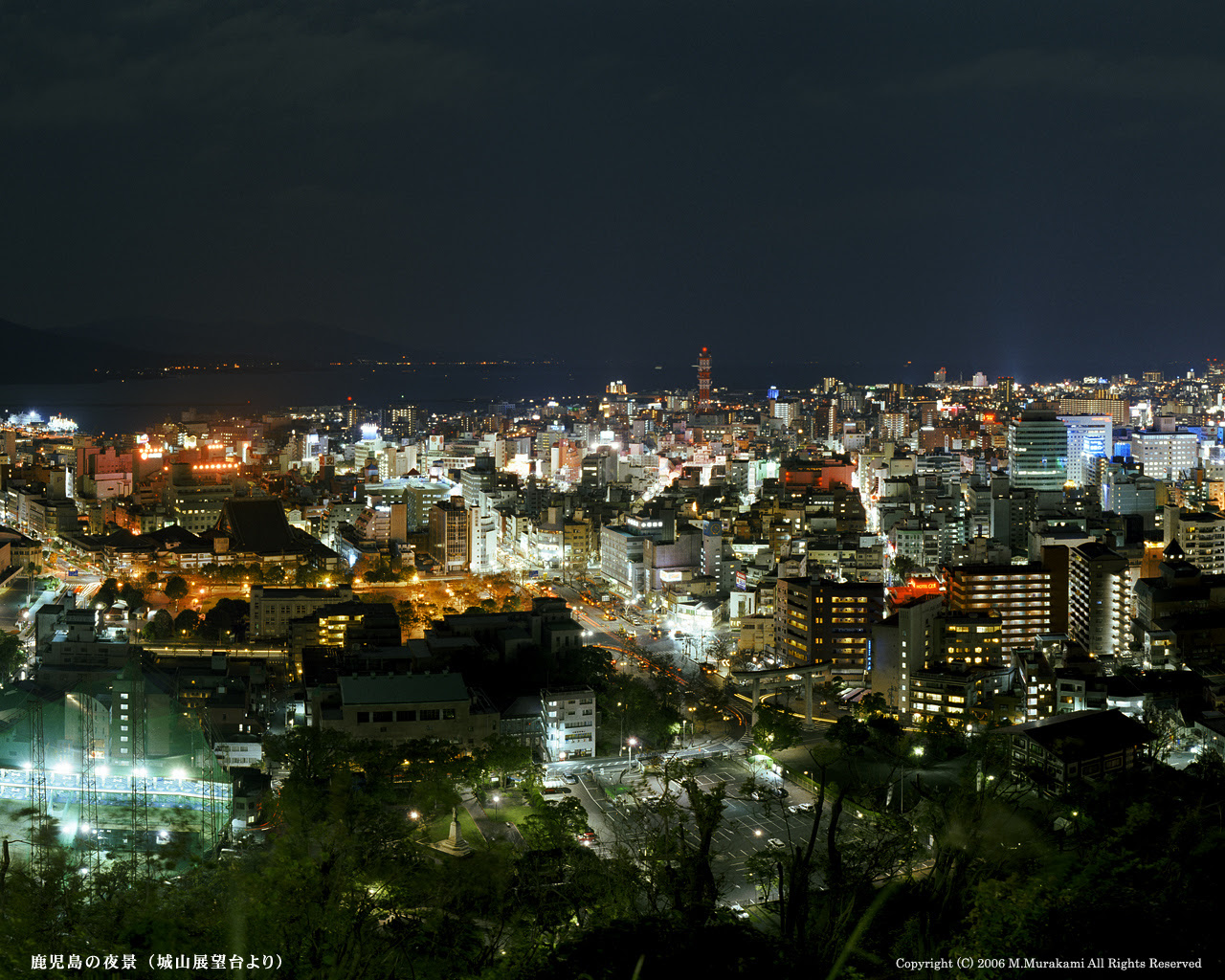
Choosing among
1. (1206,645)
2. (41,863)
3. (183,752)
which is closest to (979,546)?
(1206,645)

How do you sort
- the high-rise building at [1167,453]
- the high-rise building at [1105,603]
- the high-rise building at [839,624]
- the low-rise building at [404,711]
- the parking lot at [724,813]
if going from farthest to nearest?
the high-rise building at [1167,453], the high-rise building at [1105,603], the high-rise building at [839,624], the low-rise building at [404,711], the parking lot at [724,813]

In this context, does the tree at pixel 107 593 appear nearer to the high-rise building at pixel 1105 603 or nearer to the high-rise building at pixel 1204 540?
the high-rise building at pixel 1105 603

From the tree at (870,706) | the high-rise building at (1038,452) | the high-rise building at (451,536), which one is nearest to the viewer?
the tree at (870,706)

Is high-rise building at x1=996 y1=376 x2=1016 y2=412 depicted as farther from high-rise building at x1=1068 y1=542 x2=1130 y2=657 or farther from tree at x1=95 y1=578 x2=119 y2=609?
tree at x1=95 y1=578 x2=119 y2=609

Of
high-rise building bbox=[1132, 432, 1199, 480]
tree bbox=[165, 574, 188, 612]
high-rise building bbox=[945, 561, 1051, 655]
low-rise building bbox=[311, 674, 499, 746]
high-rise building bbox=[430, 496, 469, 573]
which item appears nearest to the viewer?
low-rise building bbox=[311, 674, 499, 746]

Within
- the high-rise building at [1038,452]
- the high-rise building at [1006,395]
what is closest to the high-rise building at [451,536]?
the high-rise building at [1038,452]

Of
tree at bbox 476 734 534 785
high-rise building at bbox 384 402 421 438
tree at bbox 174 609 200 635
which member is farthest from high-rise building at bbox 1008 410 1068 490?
high-rise building at bbox 384 402 421 438

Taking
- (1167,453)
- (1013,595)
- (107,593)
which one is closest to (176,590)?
(107,593)

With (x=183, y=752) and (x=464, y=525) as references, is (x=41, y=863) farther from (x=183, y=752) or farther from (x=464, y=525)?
(x=464, y=525)

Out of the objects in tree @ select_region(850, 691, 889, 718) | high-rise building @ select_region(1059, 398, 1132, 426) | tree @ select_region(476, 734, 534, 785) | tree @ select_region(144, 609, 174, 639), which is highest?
high-rise building @ select_region(1059, 398, 1132, 426)
